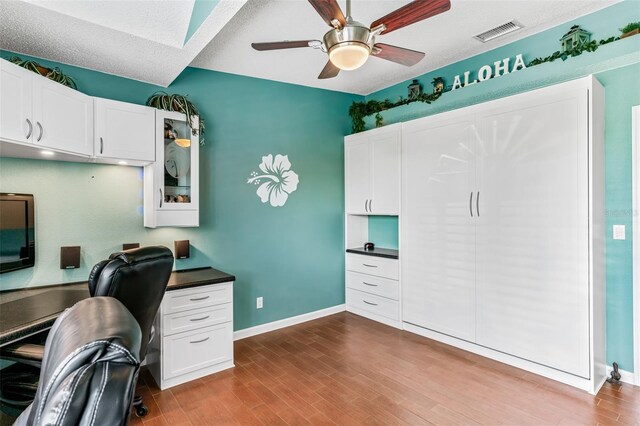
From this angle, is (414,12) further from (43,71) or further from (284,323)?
(284,323)

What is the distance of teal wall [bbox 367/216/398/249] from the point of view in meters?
4.44

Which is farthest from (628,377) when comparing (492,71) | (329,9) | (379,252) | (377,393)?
(329,9)

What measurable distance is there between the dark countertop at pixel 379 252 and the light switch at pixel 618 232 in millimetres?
1953

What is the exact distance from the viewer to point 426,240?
12.0 ft

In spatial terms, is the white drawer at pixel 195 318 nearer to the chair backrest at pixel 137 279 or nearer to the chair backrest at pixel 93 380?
the chair backrest at pixel 137 279

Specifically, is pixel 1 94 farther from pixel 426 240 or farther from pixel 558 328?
pixel 558 328

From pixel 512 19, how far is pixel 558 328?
2.60 metres

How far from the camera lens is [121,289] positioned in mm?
1777

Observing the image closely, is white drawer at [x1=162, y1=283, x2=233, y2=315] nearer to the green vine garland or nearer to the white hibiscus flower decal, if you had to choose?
the white hibiscus flower decal

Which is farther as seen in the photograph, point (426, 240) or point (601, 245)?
point (426, 240)

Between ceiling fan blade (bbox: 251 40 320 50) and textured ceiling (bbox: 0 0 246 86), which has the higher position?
textured ceiling (bbox: 0 0 246 86)

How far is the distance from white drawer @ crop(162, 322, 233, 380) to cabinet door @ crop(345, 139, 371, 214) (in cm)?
224

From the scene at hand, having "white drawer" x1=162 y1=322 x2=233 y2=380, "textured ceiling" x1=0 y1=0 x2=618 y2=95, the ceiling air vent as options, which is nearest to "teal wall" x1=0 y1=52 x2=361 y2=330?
"textured ceiling" x1=0 y1=0 x2=618 y2=95

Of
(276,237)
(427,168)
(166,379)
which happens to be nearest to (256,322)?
(276,237)
